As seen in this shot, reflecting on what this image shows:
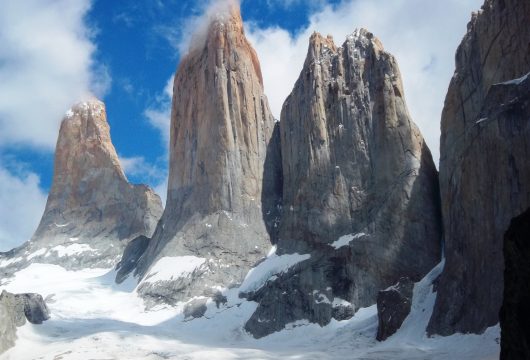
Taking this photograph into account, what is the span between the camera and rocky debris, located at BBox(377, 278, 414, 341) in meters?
50.1

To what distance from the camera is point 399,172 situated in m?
62.6

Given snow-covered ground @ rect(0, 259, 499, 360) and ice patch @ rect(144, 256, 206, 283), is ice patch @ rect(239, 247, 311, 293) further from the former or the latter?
ice patch @ rect(144, 256, 206, 283)

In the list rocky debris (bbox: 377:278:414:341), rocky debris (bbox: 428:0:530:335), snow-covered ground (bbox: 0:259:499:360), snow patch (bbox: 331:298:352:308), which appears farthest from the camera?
snow patch (bbox: 331:298:352:308)

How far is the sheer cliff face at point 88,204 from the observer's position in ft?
334

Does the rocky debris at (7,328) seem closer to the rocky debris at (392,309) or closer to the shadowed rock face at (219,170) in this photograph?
the shadowed rock face at (219,170)

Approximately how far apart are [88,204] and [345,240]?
5931cm

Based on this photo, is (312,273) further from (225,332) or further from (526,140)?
(526,140)

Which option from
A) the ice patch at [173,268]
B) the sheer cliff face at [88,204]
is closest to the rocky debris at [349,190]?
the ice patch at [173,268]

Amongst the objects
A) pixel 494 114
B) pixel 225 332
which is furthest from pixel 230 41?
pixel 494 114

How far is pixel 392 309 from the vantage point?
166ft

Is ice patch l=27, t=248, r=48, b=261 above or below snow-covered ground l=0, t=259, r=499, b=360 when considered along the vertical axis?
above

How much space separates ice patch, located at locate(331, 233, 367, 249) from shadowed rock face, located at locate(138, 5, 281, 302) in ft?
40.7

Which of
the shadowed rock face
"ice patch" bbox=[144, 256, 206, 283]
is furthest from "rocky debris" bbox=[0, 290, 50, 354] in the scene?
"ice patch" bbox=[144, 256, 206, 283]

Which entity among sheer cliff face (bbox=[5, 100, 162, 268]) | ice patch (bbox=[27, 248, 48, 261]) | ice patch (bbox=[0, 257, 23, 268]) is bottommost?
ice patch (bbox=[0, 257, 23, 268])
